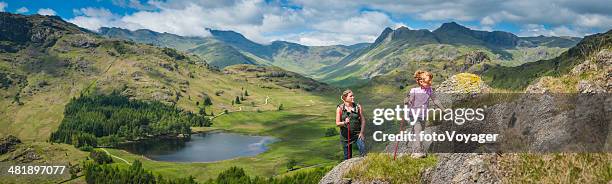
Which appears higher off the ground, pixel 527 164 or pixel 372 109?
pixel 372 109

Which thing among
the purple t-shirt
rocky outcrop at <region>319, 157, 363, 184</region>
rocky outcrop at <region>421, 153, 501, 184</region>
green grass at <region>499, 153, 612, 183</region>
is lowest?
rocky outcrop at <region>319, 157, 363, 184</region>

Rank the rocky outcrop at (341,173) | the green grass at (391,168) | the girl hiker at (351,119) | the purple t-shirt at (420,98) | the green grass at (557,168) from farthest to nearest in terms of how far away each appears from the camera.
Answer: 1. the girl hiker at (351,119)
2. the rocky outcrop at (341,173)
3. the purple t-shirt at (420,98)
4. the green grass at (391,168)
5. the green grass at (557,168)

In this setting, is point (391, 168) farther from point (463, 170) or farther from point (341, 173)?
point (463, 170)

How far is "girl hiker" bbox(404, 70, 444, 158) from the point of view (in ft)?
65.2

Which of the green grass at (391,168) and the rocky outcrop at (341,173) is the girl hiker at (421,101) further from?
the rocky outcrop at (341,173)

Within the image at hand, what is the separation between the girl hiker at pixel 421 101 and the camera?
19.9 meters

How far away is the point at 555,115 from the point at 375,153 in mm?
7367

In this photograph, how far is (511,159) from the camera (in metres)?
15.0

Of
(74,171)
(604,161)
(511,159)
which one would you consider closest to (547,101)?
(511,159)

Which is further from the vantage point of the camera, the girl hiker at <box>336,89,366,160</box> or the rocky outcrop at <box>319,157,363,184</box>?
the girl hiker at <box>336,89,366,160</box>

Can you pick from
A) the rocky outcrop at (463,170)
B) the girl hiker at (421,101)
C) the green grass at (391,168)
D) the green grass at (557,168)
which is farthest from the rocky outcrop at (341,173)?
the green grass at (557,168)

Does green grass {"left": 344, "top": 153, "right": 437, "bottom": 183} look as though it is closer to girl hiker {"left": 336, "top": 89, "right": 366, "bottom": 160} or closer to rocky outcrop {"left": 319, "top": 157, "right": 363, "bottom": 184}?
rocky outcrop {"left": 319, "top": 157, "right": 363, "bottom": 184}

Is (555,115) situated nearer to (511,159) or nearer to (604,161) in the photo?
(511,159)

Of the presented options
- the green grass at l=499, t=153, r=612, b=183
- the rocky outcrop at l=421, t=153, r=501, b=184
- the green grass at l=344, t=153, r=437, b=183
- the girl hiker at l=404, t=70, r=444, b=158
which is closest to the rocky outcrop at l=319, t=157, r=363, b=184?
the green grass at l=344, t=153, r=437, b=183
